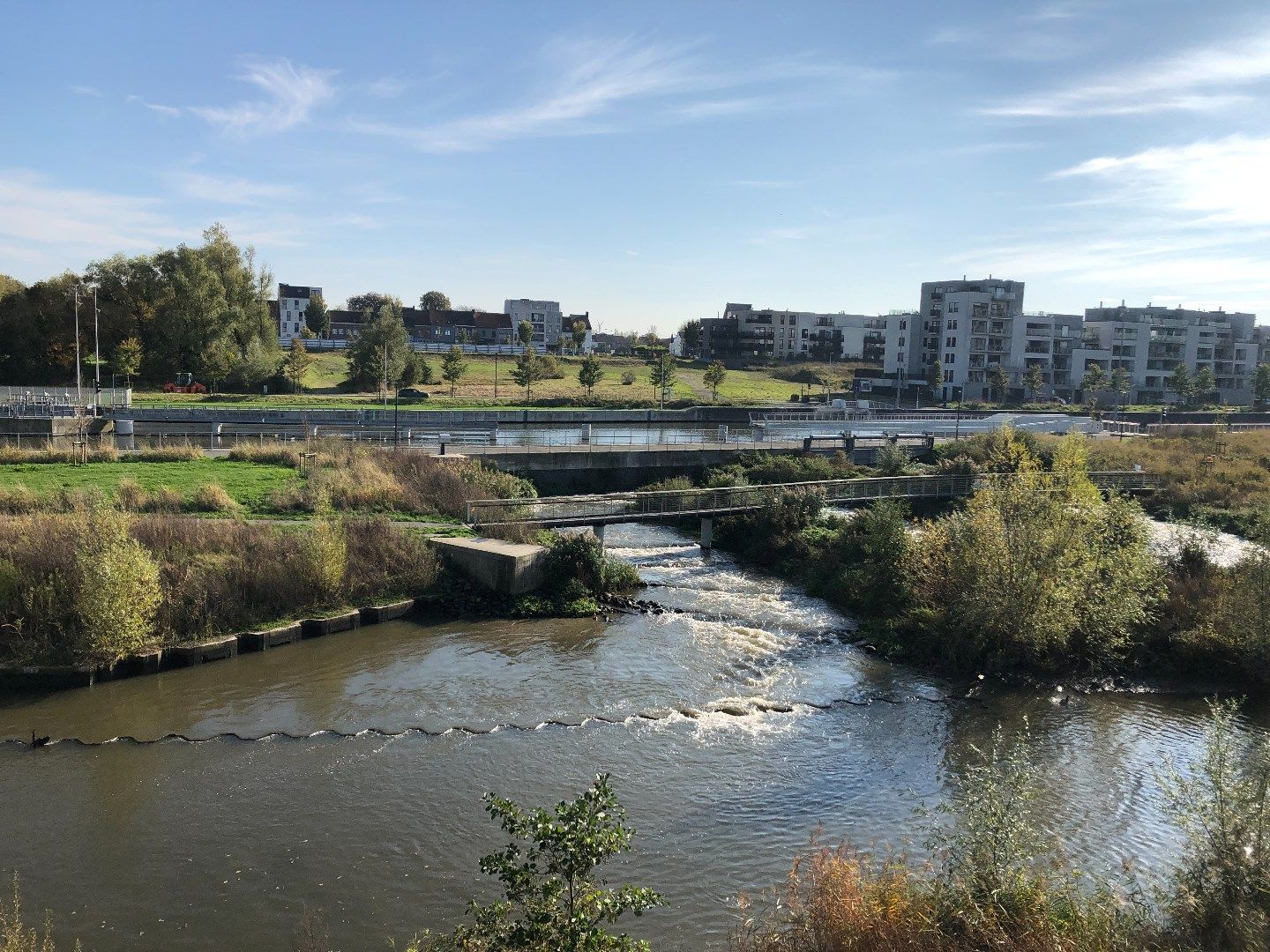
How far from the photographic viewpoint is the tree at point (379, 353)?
244ft

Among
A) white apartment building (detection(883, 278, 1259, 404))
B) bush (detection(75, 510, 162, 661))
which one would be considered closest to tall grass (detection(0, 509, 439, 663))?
bush (detection(75, 510, 162, 661))

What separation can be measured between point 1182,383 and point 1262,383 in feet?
26.4

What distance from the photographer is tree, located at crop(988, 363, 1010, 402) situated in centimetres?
9581

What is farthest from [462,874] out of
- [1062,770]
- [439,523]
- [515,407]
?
[515,407]

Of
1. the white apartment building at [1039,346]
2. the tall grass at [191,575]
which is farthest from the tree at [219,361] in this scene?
the white apartment building at [1039,346]

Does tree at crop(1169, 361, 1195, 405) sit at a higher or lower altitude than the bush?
higher

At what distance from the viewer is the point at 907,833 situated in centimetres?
1366

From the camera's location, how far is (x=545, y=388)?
86875 mm

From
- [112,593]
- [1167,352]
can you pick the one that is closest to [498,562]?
[112,593]

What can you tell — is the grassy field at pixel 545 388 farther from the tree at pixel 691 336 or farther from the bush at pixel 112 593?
the bush at pixel 112 593

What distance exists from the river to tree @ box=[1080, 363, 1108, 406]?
8373 centimetres

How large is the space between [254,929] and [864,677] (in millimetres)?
14050

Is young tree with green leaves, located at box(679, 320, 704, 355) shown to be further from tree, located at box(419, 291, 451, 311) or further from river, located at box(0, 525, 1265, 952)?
river, located at box(0, 525, 1265, 952)

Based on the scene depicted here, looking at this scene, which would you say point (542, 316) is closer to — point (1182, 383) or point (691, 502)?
point (1182, 383)
